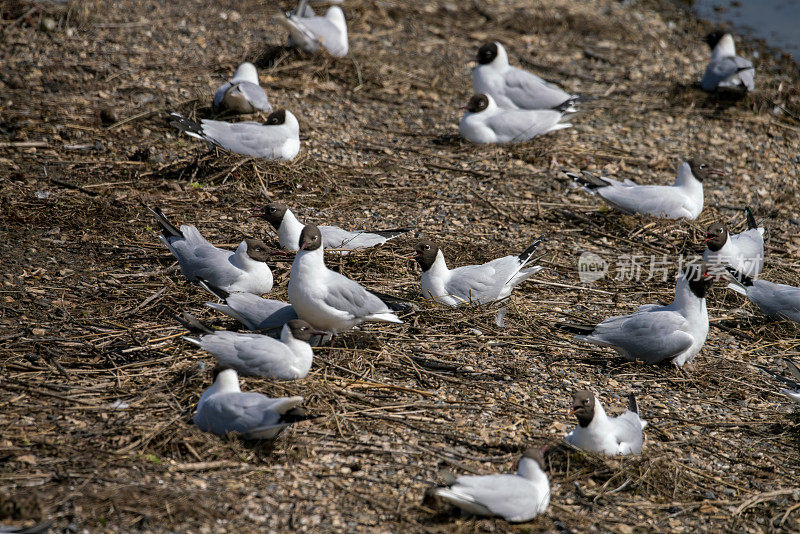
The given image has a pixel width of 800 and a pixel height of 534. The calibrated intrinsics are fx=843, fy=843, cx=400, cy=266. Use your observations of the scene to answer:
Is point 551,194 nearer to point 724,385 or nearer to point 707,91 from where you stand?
point 724,385

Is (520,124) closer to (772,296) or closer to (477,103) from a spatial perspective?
(477,103)

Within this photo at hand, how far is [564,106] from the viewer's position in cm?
899

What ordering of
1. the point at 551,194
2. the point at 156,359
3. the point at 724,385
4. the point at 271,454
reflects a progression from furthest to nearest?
1. the point at 551,194
2. the point at 724,385
3. the point at 156,359
4. the point at 271,454

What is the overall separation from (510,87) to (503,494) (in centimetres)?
642

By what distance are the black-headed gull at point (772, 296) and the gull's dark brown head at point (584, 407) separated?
247cm

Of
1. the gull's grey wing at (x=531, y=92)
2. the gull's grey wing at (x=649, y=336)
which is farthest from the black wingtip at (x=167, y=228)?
the gull's grey wing at (x=531, y=92)

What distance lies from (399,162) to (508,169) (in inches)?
42.0

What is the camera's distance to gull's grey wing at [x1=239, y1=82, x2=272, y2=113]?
26.8 ft

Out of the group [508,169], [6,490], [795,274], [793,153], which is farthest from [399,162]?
[6,490]

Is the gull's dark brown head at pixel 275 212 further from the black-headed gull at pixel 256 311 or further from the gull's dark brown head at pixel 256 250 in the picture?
the black-headed gull at pixel 256 311

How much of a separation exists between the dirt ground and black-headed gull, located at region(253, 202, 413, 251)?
4.4 inches

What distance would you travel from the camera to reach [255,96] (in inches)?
323

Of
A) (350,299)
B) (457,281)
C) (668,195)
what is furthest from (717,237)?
(350,299)

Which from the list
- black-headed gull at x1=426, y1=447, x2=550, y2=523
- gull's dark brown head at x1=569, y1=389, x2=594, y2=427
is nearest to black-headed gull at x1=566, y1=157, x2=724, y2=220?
gull's dark brown head at x1=569, y1=389, x2=594, y2=427
